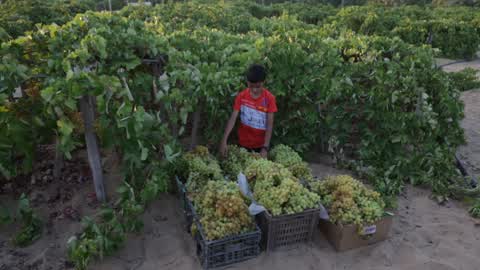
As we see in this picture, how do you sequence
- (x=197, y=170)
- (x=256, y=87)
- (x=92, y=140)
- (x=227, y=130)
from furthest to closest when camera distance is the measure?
(x=227, y=130), (x=256, y=87), (x=197, y=170), (x=92, y=140)

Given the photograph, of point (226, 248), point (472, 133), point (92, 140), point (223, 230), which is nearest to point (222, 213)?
point (223, 230)

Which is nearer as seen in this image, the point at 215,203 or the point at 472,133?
the point at 215,203

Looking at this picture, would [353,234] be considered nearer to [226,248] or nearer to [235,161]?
[226,248]

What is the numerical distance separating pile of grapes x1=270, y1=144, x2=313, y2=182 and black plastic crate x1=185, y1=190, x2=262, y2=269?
34.3 inches

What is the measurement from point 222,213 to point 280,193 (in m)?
0.49

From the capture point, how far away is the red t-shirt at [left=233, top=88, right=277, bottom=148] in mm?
4031

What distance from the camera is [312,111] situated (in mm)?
4523

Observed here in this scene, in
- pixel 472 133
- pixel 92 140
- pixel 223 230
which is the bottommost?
pixel 472 133

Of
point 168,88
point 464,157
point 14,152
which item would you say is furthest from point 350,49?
point 14,152

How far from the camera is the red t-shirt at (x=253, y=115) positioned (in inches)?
159

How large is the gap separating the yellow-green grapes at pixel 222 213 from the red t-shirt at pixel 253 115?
1.18 metres

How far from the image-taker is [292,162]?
3877 mm

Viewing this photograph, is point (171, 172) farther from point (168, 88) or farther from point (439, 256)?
point (439, 256)

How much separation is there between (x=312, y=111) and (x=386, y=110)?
0.86 metres
